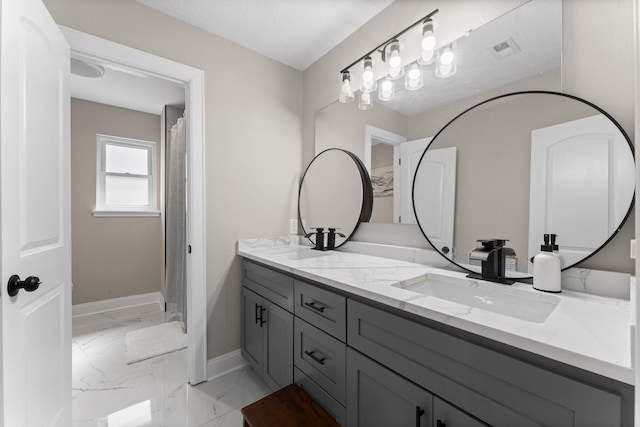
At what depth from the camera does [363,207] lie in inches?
74.2

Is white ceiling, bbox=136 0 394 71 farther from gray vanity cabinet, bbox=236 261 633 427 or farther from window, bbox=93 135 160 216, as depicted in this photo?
window, bbox=93 135 160 216

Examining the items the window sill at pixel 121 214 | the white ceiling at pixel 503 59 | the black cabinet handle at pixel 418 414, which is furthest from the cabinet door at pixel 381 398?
the window sill at pixel 121 214

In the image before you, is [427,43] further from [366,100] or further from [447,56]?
[366,100]

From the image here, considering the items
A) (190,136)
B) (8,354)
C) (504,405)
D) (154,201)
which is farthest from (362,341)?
(154,201)

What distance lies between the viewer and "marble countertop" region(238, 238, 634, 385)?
0.58 metres

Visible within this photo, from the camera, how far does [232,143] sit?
6.57 ft

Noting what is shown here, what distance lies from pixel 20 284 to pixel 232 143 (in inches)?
53.6

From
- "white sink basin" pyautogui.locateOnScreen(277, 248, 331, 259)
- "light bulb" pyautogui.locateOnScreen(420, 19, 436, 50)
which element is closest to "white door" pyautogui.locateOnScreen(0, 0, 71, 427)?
"white sink basin" pyautogui.locateOnScreen(277, 248, 331, 259)

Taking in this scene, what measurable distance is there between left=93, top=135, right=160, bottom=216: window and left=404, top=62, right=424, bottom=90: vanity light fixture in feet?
10.9

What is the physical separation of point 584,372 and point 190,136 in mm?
2076

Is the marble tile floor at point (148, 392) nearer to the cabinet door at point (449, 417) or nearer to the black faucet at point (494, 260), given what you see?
the cabinet door at point (449, 417)

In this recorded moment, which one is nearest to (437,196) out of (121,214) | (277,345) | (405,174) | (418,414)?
(405,174)

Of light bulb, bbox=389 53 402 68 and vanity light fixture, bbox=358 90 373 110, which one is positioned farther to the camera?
vanity light fixture, bbox=358 90 373 110

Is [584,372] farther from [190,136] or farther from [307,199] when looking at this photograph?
[190,136]
